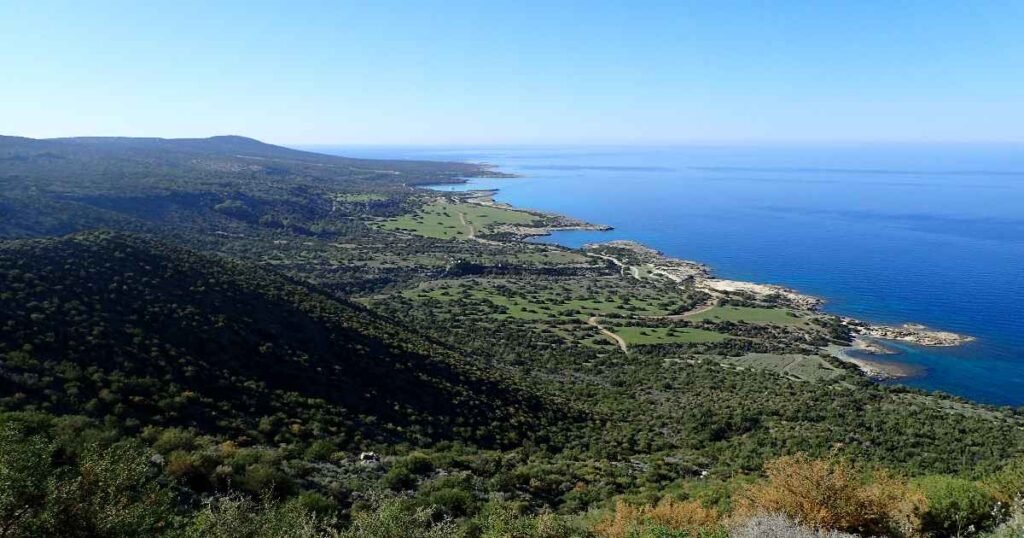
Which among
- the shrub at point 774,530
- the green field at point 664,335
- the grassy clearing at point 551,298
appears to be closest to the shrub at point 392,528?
the shrub at point 774,530

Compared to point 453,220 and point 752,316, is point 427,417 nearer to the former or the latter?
point 752,316

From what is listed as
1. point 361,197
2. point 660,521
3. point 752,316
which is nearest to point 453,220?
point 361,197

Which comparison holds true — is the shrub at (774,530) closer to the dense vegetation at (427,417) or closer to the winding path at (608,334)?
the dense vegetation at (427,417)

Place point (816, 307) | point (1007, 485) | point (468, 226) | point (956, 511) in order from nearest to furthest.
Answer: point (956, 511) < point (1007, 485) < point (816, 307) < point (468, 226)

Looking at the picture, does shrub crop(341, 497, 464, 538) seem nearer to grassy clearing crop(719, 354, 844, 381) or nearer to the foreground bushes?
the foreground bushes

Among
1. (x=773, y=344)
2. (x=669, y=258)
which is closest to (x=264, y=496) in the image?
(x=773, y=344)

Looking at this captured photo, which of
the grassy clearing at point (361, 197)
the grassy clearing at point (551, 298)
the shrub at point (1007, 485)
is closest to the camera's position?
the shrub at point (1007, 485)

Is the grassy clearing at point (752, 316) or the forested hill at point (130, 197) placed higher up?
the forested hill at point (130, 197)

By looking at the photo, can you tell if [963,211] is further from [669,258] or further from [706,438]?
[706,438]
